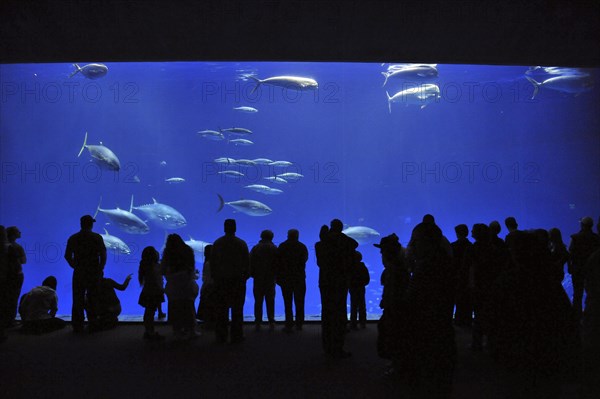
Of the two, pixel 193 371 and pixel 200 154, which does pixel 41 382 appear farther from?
pixel 200 154

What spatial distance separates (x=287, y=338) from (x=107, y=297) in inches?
103

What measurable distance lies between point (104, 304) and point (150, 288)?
945mm

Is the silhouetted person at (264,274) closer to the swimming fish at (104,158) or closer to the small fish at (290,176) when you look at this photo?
the small fish at (290,176)

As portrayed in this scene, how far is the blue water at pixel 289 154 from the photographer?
19.5m

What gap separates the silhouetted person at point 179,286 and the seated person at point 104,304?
90cm

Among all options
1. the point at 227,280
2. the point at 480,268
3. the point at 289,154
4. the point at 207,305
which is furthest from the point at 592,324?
the point at 289,154

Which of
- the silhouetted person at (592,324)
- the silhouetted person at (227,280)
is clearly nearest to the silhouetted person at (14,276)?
the silhouetted person at (227,280)

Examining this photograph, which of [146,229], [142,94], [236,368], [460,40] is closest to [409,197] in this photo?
[142,94]

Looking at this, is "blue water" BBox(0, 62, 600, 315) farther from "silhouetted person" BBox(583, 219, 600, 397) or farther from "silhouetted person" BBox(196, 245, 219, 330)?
"silhouetted person" BBox(583, 219, 600, 397)

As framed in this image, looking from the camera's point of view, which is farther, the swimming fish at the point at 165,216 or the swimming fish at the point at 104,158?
the swimming fish at the point at 165,216

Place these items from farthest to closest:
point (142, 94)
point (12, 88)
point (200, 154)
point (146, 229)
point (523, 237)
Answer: point (200, 154) → point (142, 94) → point (146, 229) → point (12, 88) → point (523, 237)

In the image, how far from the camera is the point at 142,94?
78.1ft

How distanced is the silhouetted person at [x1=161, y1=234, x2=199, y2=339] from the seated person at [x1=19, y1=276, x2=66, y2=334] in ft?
5.80

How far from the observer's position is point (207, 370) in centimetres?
416
